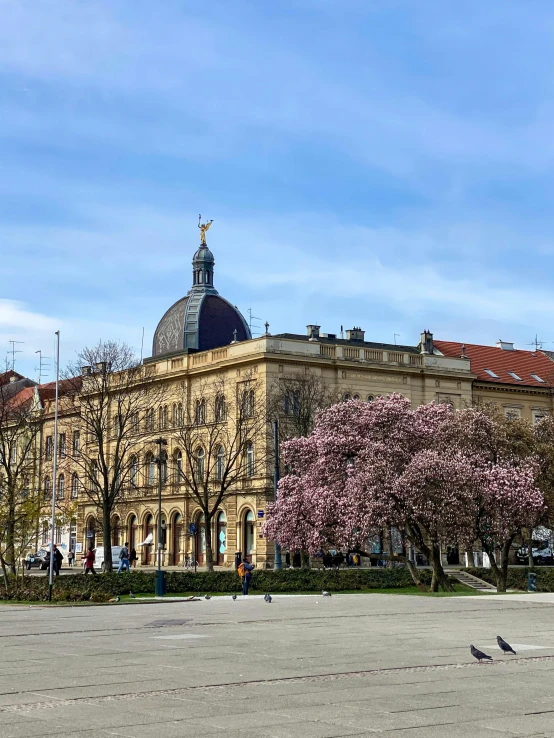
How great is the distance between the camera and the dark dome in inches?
3462

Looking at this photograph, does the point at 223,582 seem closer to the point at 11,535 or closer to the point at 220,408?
the point at 11,535

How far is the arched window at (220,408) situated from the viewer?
7669 centimetres

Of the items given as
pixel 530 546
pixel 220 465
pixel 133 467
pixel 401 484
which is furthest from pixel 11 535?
pixel 133 467

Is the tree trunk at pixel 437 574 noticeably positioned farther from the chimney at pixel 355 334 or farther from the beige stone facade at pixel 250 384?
the chimney at pixel 355 334

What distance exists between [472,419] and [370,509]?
887 cm

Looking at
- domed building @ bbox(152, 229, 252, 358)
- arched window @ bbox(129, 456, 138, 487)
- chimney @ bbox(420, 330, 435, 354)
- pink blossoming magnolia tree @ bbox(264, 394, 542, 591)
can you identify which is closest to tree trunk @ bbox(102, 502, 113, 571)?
arched window @ bbox(129, 456, 138, 487)

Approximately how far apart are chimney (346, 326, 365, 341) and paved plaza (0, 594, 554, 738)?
5811cm

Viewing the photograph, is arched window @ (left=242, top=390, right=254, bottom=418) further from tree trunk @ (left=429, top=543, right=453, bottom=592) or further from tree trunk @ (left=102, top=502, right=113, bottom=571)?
tree trunk @ (left=429, top=543, right=453, bottom=592)

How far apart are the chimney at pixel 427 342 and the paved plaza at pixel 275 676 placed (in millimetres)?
58831

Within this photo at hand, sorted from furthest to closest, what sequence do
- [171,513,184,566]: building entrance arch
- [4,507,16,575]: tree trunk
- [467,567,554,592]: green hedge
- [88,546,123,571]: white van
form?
[171,513,184,566]: building entrance arch < [88,546,123,571]: white van < [467,567,554,592]: green hedge < [4,507,16,575]: tree trunk

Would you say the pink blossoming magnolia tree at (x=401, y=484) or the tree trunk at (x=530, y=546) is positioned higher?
the pink blossoming magnolia tree at (x=401, y=484)

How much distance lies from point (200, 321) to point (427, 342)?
1755 cm

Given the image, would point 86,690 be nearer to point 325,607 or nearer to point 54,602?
point 325,607

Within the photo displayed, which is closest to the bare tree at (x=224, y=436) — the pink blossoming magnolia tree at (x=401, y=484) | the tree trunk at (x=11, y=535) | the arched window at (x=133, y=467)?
the arched window at (x=133, y=467)
